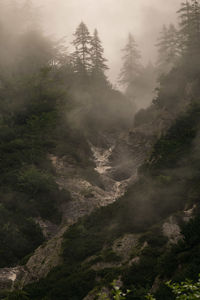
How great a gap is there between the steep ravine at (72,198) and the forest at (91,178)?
0.09 meters

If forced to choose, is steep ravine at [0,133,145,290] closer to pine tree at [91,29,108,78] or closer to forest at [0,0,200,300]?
forest at [0,0,200,300]

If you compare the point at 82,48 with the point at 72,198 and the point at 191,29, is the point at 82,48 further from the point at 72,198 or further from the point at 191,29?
the point at 72,198

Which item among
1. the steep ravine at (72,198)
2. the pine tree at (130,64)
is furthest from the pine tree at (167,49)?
the steep ravine at (72,198)

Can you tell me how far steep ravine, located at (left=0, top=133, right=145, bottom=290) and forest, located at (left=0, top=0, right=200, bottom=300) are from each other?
9 centimetres

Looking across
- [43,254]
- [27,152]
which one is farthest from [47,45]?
[43,254]

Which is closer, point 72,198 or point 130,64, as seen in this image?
point 72,198

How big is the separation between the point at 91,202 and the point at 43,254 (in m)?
8.79

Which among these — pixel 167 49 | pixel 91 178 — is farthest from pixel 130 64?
pixel 91 178

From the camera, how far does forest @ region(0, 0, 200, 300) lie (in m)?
12.9

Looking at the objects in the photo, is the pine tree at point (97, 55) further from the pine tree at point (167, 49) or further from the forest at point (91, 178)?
the pine tree at point (167, 49)

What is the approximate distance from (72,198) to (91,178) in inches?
176

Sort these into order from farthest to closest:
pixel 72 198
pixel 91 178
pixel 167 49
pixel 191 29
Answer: pixel 167 49 < pixel 191 29 < pixel 91 178 < pixel 72 198

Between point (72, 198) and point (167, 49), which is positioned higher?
point (167, 49)

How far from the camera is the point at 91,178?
3031 centimetres
